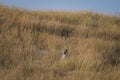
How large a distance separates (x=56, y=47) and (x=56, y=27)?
1836 millimetres

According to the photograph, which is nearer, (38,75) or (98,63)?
(38,75)

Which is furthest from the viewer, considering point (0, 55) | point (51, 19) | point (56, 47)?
point (51, 19)

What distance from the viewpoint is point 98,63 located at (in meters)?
6.72

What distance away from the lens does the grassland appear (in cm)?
594

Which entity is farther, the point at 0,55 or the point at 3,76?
the point at 0,55

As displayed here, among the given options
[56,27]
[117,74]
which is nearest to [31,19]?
[56,27]

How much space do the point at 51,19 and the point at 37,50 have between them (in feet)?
10.9

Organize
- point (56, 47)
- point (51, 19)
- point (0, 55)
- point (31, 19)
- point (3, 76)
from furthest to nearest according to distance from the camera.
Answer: point (51, 19)
point (31, 19)
point (56, 47)
point (0, 55)
point (3, 76)

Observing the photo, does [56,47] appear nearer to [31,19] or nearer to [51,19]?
[31,19]

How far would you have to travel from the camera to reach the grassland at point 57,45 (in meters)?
5.94

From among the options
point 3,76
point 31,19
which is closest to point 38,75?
point 3,76

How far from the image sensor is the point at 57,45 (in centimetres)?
818

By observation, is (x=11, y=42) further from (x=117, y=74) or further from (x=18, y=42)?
(x=117, y=74)

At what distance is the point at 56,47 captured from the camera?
804 centimetres
